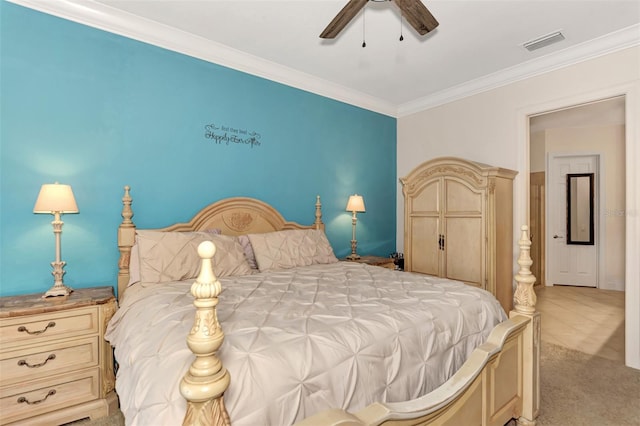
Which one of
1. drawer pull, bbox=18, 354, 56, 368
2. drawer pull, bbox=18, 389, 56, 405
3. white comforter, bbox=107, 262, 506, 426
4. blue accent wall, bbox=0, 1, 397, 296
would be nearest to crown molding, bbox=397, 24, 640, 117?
blue accent wall, bbox=0, 1, 397, 296

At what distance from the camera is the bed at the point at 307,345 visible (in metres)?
0.95

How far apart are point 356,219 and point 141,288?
8.46 feet

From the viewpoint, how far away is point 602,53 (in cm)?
288

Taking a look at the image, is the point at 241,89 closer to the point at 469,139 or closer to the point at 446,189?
the point at 446,189

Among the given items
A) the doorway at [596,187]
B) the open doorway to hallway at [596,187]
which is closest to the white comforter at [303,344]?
the open doorway to hallway at [596,187]

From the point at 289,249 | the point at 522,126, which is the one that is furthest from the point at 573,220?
the point at 289,249

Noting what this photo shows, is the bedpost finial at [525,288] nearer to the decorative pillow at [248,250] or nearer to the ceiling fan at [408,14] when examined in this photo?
the ceiling fan at [408,14]

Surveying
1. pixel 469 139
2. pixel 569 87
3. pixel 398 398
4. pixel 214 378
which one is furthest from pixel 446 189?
pixel 214 378

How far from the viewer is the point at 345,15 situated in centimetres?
184

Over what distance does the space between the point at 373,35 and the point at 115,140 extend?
2316 mm

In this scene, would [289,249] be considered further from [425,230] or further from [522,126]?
[522,126]

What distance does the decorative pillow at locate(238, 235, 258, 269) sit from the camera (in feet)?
9.18

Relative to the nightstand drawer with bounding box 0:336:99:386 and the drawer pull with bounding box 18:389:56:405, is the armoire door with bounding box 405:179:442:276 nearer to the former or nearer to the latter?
the nightstand drawer with bounding box 0:336:99:386

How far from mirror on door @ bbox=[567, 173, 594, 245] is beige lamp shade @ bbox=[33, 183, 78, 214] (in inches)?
275
